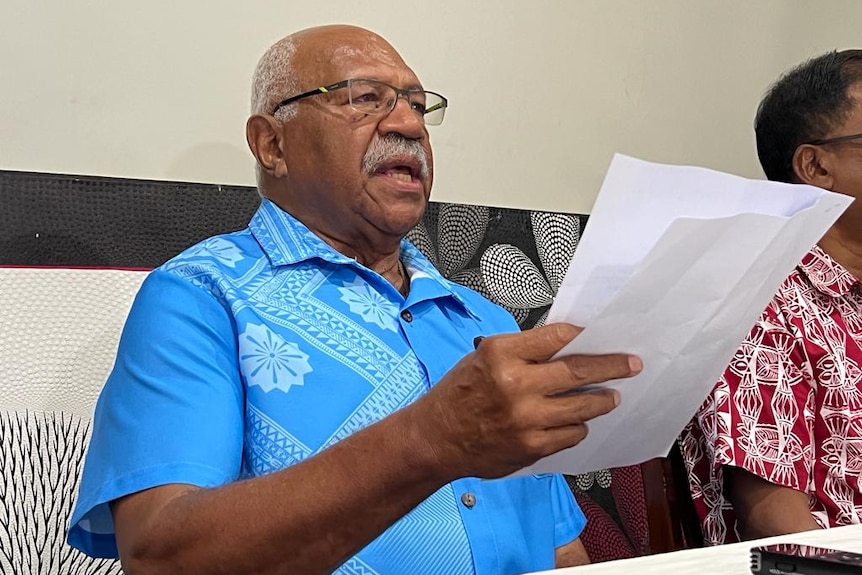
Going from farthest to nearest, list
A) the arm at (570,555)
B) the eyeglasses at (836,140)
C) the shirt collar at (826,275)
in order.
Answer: the eyeglasses at (836,140) → the shirt collar at (826,275) → the arm at (570,555)

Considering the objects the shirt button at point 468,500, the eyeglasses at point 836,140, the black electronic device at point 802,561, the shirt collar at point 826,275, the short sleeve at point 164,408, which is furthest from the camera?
the eyeglasses at point 836,140

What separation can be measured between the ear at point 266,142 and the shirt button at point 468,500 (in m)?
0.52

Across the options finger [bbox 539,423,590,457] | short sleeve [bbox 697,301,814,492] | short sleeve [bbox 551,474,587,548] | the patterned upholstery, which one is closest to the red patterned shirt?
short sleeve [bbox 697,301,814,492]

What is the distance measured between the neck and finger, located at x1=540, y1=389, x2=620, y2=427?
942 millimetres

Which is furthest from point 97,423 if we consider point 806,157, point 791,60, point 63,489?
point 791,60

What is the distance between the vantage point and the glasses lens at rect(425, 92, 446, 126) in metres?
1.38

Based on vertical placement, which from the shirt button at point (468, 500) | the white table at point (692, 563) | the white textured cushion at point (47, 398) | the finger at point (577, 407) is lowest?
the white textured cushion at point (47, 398)

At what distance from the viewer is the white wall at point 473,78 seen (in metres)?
1.35

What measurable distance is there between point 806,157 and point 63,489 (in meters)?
1.27

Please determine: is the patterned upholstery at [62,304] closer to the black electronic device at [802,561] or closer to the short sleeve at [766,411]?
the short sleeve at [766,411]

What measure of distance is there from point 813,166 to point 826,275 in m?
0.24

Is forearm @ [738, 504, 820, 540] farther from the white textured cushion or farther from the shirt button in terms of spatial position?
the white textured cushion

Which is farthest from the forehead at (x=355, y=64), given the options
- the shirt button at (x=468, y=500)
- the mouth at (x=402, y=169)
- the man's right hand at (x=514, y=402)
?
the man's right hand at (x=514, y=402)

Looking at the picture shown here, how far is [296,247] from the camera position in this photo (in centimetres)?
118
